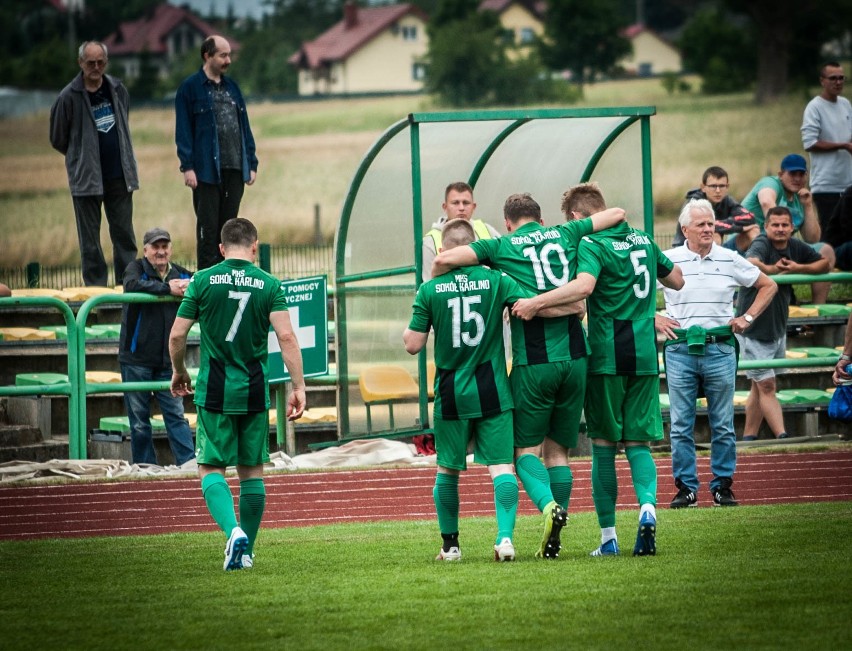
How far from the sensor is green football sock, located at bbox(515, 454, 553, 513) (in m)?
8.52

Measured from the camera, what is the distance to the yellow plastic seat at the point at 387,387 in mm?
13477

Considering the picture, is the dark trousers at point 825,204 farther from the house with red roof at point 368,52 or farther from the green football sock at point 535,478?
the house with red roof at point 368,52

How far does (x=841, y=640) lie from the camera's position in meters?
6.20

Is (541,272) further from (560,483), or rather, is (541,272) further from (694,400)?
(694,400)

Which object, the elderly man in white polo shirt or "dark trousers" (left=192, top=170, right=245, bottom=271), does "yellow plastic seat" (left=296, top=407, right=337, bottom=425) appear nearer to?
"dark trousers" (left=192, top=170, right=245, bottom=271)

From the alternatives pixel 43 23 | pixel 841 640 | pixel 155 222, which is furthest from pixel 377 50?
pixel 841 640

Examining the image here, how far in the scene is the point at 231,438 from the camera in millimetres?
8719

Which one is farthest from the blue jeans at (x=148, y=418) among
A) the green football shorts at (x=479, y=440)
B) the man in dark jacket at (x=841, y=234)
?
the man in dark jacket at (x=841, y=234)

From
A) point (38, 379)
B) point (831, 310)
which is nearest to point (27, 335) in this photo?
point (38, 379)

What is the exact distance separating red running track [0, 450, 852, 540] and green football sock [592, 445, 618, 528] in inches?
97.2

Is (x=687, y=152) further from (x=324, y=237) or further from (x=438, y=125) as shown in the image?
(x=438, y=125)

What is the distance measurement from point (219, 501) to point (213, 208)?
21.5ft

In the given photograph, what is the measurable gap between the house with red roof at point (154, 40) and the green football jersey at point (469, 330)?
227 feet

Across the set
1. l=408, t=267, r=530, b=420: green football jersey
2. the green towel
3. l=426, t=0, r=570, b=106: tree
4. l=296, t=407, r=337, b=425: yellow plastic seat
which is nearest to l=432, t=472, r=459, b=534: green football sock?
l=408, t=267, r=530, b=420: green football jersey
